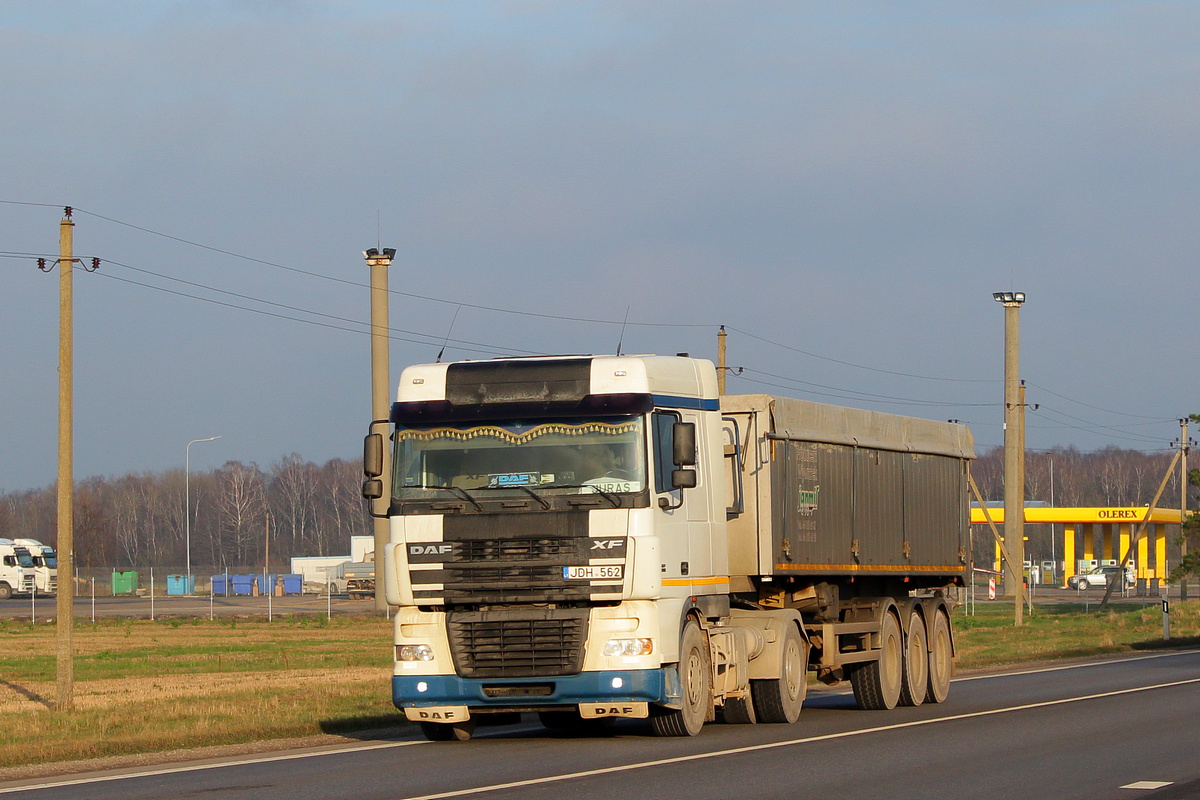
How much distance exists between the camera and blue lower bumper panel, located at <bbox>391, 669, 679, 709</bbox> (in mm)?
14398

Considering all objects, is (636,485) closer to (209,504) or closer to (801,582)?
(801,582)

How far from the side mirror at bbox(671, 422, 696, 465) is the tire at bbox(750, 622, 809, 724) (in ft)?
11.7

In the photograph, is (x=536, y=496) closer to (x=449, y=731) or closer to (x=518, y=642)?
(x=518, y=642)

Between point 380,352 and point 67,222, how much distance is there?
38.2 meters

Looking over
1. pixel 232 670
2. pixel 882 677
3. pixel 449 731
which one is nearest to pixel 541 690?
pixel 449 731

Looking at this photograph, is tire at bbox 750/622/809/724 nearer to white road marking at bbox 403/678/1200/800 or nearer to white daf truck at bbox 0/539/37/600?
white road marking at bbox 403/678/1200/800

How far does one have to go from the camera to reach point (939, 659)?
21.8 m

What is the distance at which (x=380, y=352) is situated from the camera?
61375 millimetres

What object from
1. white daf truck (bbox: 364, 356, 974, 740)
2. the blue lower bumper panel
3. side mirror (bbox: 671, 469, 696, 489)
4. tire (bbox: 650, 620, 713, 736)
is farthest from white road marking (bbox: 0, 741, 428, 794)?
side mirror (bbox: 671, 469, 696, 489)

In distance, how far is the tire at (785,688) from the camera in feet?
57.0

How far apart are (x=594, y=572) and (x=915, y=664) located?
8025mm

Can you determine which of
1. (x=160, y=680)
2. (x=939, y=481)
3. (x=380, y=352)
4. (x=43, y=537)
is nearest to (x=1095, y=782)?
(x=939, y=481)

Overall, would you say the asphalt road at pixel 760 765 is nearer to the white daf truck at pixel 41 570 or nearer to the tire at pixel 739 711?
the tire at pixel 739 711

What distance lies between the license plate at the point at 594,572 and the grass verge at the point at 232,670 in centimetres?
484
